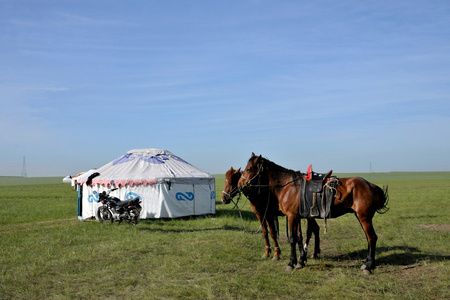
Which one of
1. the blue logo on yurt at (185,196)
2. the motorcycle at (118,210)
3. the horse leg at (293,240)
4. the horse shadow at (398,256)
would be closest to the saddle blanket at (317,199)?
the horse leg at (293,240)

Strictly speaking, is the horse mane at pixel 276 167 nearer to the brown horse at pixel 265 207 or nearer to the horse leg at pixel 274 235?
the brown horse at pixel 265 207

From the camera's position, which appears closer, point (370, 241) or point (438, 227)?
point (370, 241)

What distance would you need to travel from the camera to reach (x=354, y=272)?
24.1 feet

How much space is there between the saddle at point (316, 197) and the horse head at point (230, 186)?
1783 mm

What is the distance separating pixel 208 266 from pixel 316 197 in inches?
101

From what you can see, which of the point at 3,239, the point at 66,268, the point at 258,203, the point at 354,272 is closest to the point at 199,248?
the point at 258,203

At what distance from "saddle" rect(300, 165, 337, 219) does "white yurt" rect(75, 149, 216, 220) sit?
9.33m

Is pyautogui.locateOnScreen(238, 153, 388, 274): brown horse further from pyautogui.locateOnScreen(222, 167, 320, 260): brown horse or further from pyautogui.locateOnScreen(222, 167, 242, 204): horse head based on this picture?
pyautogui.locateOnScreen(222, 167, 242, 204): horse head

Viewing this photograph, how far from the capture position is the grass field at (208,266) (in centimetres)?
627

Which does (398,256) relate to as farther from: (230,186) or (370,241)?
(230,186)

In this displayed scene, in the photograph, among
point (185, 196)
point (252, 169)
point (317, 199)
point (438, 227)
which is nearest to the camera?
point (317, 199)

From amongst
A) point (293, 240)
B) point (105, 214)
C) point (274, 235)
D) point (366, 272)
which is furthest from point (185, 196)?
point (366, 272)

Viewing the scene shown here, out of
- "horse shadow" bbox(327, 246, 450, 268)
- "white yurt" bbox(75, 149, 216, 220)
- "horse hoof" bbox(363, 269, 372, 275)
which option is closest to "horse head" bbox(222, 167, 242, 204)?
"horse shadow" bbox(327, 246, 450, 268)

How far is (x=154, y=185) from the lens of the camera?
16.4 metres
